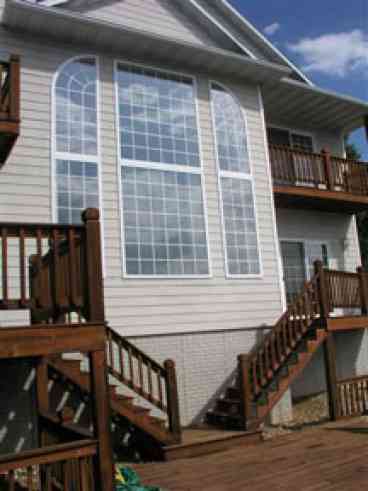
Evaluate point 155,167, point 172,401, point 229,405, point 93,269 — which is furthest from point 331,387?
point 93,269

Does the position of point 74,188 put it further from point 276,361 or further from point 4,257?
point 276,361

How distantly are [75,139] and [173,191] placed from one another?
7.47ft

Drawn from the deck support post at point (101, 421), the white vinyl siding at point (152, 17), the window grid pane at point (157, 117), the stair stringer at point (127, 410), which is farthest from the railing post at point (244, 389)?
the white vinyl siding at point (152, 17)

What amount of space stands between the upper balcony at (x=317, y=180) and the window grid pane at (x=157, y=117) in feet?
8.25

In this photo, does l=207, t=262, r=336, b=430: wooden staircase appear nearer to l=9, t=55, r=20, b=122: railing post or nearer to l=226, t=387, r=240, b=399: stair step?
l=226, t=387, r=240, b=399: stair step

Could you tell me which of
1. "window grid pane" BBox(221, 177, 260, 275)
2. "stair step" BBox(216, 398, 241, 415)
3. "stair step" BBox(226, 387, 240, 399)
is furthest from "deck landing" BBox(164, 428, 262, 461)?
"window grid pane" BBox(221, 177, 260, 275)

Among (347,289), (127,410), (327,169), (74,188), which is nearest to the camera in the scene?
(127,410)

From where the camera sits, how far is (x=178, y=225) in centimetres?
1037

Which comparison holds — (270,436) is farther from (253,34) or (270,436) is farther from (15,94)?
(253,34)

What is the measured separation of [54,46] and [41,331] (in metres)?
6.88

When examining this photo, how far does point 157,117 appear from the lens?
1069 centimetres

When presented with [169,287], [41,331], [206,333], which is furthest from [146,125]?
[41,331]

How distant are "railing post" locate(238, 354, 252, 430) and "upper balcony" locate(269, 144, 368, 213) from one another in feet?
15.8

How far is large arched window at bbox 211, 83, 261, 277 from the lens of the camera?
432 inches
